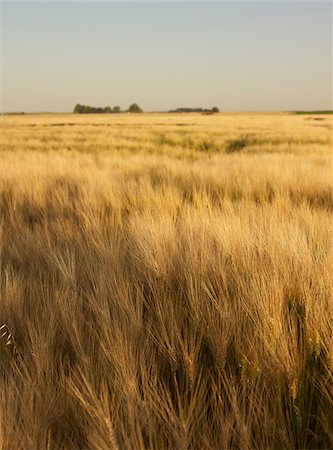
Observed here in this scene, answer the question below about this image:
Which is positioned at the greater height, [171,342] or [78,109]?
[78,109]

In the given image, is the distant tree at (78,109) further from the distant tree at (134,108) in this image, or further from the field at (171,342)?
the field at (171,342)

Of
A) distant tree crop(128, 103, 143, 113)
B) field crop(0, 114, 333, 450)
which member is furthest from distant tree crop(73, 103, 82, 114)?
field crop(0, 114, 333, 450)

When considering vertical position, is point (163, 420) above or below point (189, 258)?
below

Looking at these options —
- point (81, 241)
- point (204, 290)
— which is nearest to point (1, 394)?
point (204, 290)

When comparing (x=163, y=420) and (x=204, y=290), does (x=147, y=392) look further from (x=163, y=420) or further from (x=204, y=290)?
(x=204, y=290)

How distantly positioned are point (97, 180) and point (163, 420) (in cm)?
297

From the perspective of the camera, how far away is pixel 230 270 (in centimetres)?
135

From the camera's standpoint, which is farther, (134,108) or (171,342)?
(134,108)

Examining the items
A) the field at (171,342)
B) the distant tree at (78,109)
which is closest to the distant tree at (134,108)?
the distant tree at (78,109)

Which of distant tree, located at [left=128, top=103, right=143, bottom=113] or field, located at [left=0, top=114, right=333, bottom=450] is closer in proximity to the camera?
field, located at [left=0, top=114, right=333, bottom=450]

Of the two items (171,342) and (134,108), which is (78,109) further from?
(171,342)

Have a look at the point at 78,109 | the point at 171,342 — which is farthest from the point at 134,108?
the point at 171,342

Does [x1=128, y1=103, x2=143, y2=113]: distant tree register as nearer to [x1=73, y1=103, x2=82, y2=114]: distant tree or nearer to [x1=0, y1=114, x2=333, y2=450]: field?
[x1=73, y1=103, x2=82, y2=114]: distant tree

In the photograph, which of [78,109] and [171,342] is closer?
[171,342]
